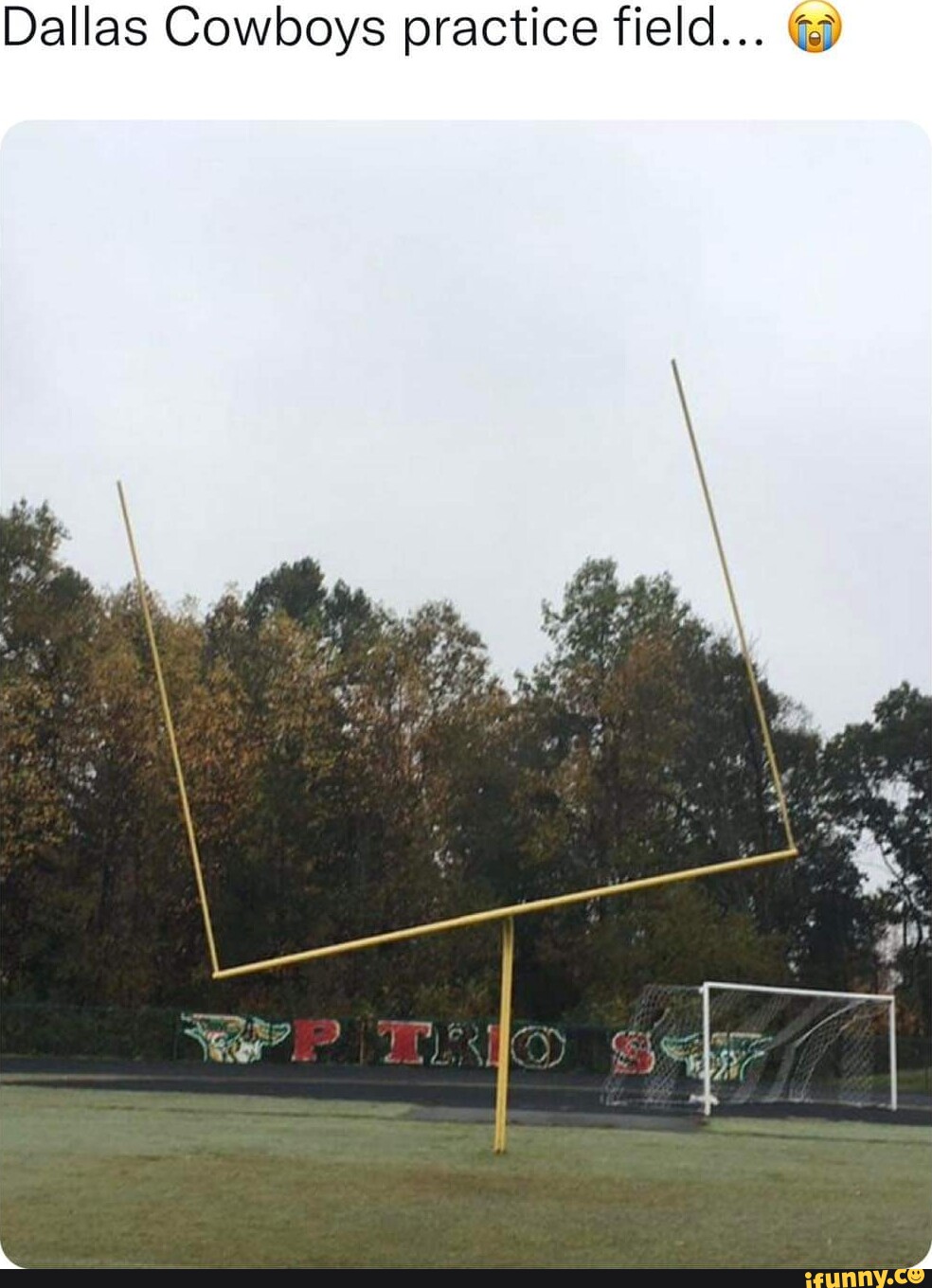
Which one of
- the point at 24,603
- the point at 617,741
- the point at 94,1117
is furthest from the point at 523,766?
the point at 24,603

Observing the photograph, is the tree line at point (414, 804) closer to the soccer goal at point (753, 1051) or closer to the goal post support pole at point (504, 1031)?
the soccer goal at point (753, 1051)

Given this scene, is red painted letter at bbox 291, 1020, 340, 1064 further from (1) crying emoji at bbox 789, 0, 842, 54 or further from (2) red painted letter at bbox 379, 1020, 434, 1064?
(1) crying emoji at bbox 789, 0, 842, 54

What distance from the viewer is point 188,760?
19.8 m

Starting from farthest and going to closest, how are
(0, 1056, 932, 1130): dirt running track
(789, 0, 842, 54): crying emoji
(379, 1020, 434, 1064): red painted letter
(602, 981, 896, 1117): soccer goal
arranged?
1. (379, 1020, 434, 1064): red painted letter
2. (602, 981, 896, 1117): soccer goal
3. (0, 1056, 932, 1130): dirt running track
4. (789, 0, 842, 54): crying emoji

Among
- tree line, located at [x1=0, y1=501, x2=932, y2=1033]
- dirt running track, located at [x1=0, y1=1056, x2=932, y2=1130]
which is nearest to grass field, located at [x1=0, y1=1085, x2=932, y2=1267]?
dirt running track, located at [x1=0, y1=1056, x2=932, y2=1130]

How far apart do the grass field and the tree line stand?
11.6ft

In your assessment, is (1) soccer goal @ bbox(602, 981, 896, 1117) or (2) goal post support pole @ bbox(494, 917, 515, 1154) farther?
(1) soccer goal @ bbox(602, 981, 896, 1117)

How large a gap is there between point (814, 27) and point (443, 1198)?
543 centimetres

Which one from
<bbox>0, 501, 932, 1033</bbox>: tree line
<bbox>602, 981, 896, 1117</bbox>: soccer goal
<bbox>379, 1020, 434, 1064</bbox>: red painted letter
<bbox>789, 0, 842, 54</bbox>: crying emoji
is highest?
<bbox>789, 0, 842, 54</bbox>: crying emoji

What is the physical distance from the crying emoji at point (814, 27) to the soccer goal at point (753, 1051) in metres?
11.7

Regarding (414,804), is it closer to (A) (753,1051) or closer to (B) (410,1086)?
(B) (410,1086)

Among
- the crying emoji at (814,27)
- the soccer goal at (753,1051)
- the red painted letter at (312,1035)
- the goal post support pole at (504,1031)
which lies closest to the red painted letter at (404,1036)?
the red painted letter at (312,1035)

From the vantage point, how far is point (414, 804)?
48.9 ft

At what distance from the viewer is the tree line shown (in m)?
15.5
